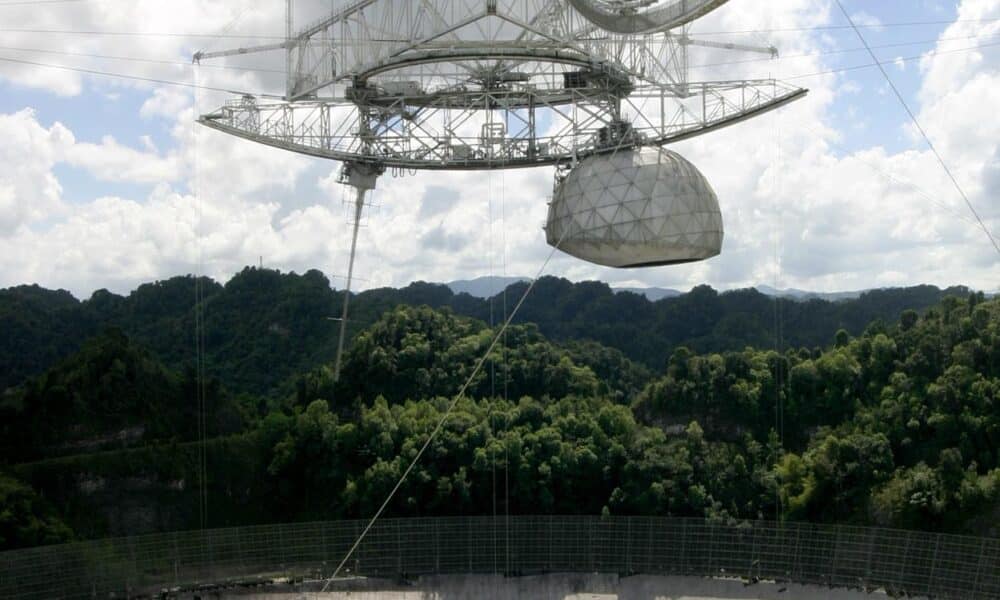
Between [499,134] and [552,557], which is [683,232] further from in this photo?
[552,557]

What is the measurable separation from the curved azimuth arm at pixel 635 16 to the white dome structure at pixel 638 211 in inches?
104

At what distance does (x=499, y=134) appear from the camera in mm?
28484

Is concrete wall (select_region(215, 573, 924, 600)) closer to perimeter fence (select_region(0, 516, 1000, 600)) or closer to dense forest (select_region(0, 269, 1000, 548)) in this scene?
perimeter fence (select_region(0, 516, 1000, 600))

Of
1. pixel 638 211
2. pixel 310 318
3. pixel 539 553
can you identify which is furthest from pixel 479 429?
pixel 310 318

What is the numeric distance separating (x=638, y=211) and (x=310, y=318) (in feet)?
70.7

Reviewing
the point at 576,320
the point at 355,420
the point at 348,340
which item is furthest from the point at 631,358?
the point at 355,420

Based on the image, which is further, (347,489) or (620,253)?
(347,489)

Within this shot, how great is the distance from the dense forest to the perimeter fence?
269cm

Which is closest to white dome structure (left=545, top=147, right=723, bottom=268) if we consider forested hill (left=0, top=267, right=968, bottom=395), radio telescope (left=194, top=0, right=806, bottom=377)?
radio telescope (left=194, top=0, right=806, bottom=377)

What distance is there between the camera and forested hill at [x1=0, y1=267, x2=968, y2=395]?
4216 cm

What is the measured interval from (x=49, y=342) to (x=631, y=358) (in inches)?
881

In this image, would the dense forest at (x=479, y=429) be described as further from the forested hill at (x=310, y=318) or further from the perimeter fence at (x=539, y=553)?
the perimeter fence at (x=539, y=553)

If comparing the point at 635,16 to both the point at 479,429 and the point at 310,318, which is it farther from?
the point at 310,318

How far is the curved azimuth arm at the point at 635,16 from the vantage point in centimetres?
2516
